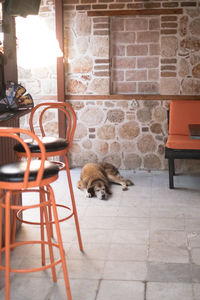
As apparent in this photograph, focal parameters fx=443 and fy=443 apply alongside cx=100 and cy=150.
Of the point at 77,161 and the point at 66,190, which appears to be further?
the point at 77,161

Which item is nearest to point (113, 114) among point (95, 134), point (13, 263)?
point (95, 134)

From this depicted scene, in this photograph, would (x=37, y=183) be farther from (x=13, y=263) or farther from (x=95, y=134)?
(x=95, y=134)

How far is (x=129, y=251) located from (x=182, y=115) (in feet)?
9.26

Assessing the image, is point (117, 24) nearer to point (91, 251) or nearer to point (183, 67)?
Answer: point (183, 67)

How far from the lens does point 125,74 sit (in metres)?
6.44

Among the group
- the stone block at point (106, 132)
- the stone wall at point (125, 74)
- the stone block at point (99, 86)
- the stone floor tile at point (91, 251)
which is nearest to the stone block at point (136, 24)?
the stone wall at point (125, 74)

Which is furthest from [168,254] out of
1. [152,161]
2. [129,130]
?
[129,130]

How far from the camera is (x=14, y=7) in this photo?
3.84 metres

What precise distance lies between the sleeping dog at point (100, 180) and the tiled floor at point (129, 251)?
0.35 ft

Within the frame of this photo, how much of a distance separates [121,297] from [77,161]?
12.6 ft

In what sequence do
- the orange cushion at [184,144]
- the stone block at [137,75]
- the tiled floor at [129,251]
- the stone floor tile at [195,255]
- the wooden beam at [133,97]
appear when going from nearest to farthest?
the tiled floor at [129,251]
the stone floor tile at [195,255]
the orange cushion at [184,144]
the wooden beam at [133,97]
the stone block at [137,75]

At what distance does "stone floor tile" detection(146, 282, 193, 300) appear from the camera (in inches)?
118

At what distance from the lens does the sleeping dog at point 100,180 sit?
5.35m

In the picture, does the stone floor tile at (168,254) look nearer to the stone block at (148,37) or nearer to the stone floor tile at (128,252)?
the stone floor tile at (128,252)
